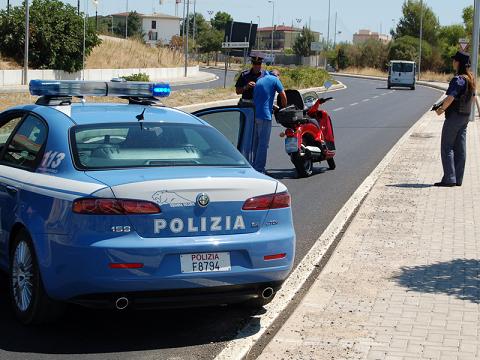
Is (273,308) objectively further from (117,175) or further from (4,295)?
(4,295)

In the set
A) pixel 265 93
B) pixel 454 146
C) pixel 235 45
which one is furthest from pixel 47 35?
pixel 454 146

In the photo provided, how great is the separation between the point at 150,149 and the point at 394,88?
66.2 metres

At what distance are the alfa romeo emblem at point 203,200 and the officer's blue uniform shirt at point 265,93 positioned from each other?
307 inches

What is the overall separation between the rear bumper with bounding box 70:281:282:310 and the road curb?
313mm

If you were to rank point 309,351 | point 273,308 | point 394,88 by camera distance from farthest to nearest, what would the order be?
1. point 394,88
2. point 273,308
3. point 309,351

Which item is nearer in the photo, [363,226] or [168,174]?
[168,174]

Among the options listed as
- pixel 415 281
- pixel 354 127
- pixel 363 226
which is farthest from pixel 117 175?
pixel 354 127

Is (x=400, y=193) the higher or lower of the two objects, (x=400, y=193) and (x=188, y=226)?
the lower

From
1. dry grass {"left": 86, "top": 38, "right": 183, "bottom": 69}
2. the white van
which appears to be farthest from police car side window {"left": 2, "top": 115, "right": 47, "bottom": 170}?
dry grass {"left": 86, "top": 38, "right": 183, "bottom": 69}

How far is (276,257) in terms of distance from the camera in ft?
20.4

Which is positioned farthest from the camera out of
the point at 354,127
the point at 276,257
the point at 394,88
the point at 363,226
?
the point at 394,88

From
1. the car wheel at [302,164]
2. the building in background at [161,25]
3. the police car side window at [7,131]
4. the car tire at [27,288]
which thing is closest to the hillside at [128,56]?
the car wheel at [302,164]

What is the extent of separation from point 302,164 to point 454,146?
2538mm

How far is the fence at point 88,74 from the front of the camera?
177ft
